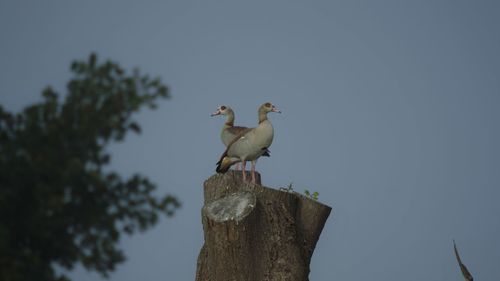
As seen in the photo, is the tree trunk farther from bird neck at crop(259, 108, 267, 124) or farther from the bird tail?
bird neck at crop(259, 108, 267, 124)

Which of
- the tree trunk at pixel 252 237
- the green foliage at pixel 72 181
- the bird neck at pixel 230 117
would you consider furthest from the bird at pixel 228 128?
the green foliage at pixel 72 181

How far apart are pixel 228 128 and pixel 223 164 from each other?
64.2 inches

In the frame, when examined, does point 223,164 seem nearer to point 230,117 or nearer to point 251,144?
point 251,144

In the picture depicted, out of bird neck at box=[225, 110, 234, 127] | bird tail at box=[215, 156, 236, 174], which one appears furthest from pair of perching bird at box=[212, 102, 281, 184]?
bird neck at box=[225, 110, 234, 127]

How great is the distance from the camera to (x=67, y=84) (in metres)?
5.89

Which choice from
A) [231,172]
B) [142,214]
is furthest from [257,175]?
[142,214]

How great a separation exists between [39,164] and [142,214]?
37.3 inches

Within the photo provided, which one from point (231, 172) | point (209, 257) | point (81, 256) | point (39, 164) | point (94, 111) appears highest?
point (231, 172)

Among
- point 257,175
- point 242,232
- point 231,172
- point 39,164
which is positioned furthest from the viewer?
point 257,175

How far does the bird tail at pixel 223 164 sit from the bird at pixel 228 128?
0.57 m

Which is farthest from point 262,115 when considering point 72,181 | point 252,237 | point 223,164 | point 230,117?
point 72,181

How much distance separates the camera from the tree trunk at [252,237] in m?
10.7

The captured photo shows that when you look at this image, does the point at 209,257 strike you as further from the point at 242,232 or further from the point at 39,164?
the point at 39,164

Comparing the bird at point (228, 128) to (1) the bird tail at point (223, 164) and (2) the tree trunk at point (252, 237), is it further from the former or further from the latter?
(2) the tree trunk at point (252, 237)
